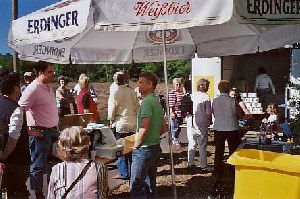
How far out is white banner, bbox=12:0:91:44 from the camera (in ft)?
16.7

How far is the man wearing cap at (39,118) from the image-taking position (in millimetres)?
6480

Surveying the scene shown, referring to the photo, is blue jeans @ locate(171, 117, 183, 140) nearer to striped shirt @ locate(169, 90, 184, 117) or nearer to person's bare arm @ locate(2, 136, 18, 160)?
striped shirt @ locate(169, 90, 184, 117)

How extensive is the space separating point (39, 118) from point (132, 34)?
109 inches

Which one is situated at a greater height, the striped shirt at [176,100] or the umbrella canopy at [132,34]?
the umbrella canopy at [132,34]

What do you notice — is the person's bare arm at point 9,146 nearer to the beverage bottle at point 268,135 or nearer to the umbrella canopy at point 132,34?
the umbrella canopy at point 132,34

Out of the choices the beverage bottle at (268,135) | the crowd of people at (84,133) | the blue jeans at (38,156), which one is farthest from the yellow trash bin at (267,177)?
the blue jeans at (38,156)

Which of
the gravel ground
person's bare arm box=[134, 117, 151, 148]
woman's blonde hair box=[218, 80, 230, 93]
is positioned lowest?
the gravel ground

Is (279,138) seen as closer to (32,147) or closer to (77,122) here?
(77,122)

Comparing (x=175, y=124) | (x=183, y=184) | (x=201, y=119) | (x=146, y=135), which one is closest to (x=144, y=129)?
(x=146, y=135)

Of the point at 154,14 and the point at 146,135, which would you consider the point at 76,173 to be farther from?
the point at 146,135

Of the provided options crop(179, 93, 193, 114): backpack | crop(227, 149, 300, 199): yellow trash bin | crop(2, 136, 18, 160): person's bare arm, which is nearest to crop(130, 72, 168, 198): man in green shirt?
crop(227, 149, 300, 199): yellow trash bin

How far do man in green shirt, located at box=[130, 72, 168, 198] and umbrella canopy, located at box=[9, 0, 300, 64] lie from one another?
696 millimetres

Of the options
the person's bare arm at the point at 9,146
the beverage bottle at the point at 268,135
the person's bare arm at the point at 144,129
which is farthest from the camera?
the beverage bottle at the point at 268,135

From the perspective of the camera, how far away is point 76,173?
12.7 ft
